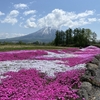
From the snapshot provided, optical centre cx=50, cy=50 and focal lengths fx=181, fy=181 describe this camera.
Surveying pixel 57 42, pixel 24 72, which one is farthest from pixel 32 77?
pixel 57 42

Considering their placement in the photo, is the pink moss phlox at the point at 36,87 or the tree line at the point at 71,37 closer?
the pink moss phlox at the point at 36,87

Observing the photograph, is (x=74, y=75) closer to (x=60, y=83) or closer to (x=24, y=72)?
(x=60, y=83)

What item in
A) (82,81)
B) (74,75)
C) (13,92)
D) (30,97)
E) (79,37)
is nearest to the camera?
(30,97)

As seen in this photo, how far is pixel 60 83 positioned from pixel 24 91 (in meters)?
3.08

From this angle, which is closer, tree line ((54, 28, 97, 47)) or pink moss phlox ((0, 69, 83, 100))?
pink moss phlox ((0, 69, 83, 100))

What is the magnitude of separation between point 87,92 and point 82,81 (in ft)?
5.57

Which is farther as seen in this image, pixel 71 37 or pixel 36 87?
pixel 71 37

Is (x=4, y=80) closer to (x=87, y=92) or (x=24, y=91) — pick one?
(x=24, y=91)

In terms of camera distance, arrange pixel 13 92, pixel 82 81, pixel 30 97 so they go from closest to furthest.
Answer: pixel 30 97, pixel 13 92, pixel 82 81

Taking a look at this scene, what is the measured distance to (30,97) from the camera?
373 inches

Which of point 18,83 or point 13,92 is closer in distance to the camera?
point 13,92

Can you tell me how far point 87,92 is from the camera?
1076cm

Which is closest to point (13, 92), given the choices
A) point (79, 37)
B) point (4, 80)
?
point (4, 80)

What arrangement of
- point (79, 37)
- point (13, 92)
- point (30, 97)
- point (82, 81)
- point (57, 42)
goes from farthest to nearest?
point (57, 42)
point (79, 37)
point (82, 81)
point (13, 92)
point (30, 97)
